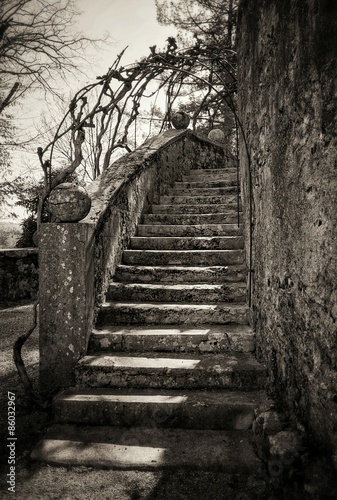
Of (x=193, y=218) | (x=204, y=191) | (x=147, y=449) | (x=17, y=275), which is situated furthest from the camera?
(x=17, y=275)

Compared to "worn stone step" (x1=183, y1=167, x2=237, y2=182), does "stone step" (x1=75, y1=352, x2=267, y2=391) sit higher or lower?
lower

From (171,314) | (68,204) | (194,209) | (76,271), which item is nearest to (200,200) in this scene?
(194,209)

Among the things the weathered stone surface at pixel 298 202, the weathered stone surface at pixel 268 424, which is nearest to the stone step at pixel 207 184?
the weathered stone surface at pixel 298 202

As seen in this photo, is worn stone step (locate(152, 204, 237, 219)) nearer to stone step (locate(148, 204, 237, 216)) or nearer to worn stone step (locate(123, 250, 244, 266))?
stone step (locate(148, 204, 237, 216))

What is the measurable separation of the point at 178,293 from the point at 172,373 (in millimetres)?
946

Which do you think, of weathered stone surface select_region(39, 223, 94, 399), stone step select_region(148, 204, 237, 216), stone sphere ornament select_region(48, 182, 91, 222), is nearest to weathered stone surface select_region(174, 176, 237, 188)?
stone step select_region(148, 204, 237, 216)

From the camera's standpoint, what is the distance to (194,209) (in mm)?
4867

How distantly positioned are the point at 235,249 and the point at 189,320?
4.02 ft

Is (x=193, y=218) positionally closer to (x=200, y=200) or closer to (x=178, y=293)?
(x=200, y=200)

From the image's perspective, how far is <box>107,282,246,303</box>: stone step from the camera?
3.38 m

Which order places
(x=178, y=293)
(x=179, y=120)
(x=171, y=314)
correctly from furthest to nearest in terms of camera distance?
(x=179, y=120) < (x=178, y=293) < (x=171, y=314)

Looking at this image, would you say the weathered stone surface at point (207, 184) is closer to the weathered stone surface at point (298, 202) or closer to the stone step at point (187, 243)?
the stone step at point (187, 243)

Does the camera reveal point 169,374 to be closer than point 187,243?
Yes

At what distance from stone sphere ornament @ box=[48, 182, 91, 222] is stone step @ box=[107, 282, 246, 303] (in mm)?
952
